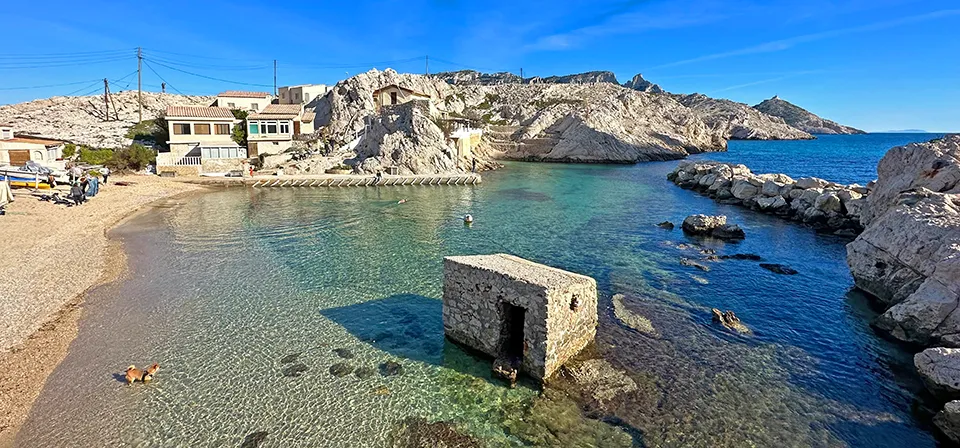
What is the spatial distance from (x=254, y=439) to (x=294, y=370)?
8.90 feet

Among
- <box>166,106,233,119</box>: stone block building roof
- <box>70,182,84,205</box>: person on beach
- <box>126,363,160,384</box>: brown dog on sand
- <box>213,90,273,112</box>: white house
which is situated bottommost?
<box>126,363,160,384</box>: brown dog on sand

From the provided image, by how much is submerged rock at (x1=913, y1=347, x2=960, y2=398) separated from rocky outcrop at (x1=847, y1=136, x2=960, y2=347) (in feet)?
Answer: 6.27

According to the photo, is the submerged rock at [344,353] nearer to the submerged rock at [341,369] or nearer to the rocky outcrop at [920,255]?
the submerged rock at [341,369]

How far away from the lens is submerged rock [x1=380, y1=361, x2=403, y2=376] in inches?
475

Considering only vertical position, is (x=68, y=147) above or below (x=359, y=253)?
above

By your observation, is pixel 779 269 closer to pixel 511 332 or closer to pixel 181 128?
pixel 511 332

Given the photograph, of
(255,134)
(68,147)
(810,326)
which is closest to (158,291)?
(810,326)

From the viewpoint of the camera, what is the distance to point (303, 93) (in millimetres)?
91500

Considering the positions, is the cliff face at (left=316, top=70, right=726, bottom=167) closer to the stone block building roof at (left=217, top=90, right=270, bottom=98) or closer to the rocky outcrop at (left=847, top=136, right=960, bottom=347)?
the stone block building roof at (left=217, top=90, right=270, bottom=98)

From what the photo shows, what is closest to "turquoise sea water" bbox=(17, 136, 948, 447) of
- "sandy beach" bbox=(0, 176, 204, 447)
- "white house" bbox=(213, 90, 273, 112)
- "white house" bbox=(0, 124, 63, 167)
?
"sandy beach" bbox=(0, 176, 204, 447)

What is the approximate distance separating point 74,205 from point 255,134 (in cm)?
2548

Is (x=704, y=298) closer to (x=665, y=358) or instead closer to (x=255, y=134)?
(x=665, y=358)

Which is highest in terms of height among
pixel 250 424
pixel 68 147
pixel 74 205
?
pixel 68 147

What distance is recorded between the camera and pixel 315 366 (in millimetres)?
12344
